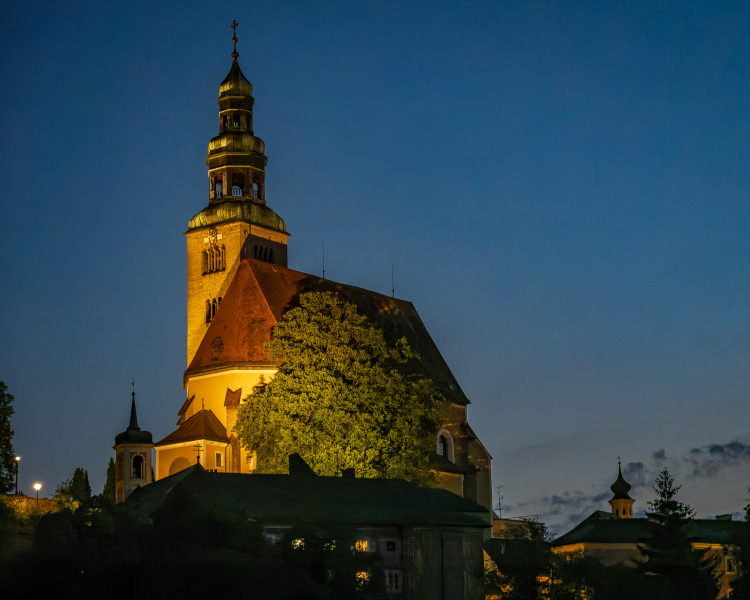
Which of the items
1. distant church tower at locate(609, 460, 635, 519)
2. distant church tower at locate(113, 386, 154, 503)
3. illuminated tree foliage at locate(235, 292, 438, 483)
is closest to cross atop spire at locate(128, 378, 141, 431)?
distant church tower at locate(113, 386, 154, 503)

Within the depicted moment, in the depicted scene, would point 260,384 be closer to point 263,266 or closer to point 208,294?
point 263,266

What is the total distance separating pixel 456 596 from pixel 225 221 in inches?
1624

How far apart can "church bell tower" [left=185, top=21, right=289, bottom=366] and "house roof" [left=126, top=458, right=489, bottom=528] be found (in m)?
31.9

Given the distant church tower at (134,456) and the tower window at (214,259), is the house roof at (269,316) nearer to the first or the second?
the distant church tower at (134,456)

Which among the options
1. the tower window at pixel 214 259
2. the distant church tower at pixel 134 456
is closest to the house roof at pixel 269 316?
the distant church tower at pixel 134 456

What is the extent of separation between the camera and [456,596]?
5362cm

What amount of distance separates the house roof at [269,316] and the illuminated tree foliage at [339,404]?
20.0 feet

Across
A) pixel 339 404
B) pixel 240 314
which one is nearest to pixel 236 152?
pixel 240 314

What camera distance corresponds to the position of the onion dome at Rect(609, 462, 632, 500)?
115 m

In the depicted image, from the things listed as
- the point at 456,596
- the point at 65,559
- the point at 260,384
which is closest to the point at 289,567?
the point at 65,559

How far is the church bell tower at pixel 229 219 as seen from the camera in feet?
290

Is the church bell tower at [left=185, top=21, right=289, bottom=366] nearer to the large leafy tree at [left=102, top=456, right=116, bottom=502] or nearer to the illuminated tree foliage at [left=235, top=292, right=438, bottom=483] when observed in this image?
the large leafy tree at [left=102, top=456, right=116, bottom=502]

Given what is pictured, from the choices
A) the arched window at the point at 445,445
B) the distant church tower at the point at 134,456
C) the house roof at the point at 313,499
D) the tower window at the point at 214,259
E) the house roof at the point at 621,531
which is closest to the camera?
the house roof at the point at 313,499

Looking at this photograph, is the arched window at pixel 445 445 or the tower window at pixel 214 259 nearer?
the arched window at pixel 445 445
